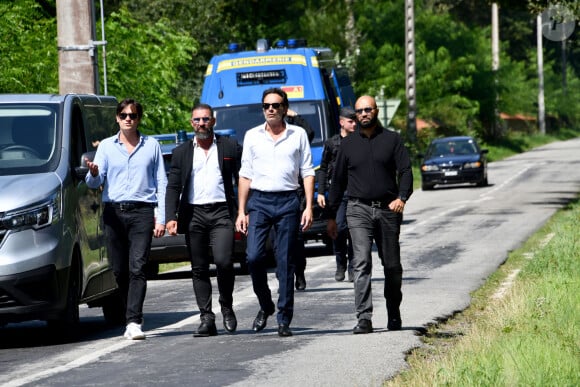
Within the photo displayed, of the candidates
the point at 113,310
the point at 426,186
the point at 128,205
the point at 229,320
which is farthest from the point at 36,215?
the point at 426,186

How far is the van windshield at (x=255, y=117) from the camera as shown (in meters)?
22.0

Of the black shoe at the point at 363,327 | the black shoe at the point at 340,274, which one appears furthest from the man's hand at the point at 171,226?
the black shoe at the point at 340,274

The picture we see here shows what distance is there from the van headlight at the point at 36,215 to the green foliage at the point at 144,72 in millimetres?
14520

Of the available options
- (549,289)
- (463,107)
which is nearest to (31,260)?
(549,289)

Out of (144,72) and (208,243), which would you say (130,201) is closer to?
(208,243)

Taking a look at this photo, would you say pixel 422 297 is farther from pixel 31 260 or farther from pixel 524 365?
pixel 524 365

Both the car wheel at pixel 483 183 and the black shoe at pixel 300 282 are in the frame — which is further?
the car wheel at pixel 483 183

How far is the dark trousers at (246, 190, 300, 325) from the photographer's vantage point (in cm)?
1090

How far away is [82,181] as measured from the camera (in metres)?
11.6

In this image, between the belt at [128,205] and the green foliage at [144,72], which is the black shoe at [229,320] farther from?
the green foliage at [144,72]

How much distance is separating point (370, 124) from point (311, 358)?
2.23 m

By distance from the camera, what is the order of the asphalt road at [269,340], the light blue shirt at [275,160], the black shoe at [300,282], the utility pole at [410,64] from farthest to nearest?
the utility pole at [410,64] → the black shoe at [300,282] → the light blue shirt at [275,160] → the asphalt road at [269,340]

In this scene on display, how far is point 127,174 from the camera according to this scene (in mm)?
11148

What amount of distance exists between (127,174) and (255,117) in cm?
1155
